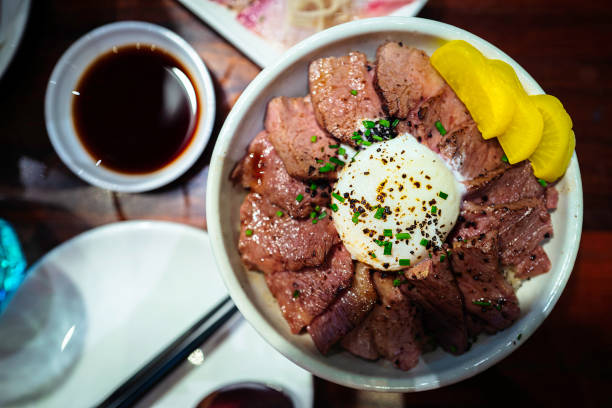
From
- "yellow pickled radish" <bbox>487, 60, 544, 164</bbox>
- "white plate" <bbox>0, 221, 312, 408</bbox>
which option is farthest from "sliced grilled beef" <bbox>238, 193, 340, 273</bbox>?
"yellow pickled radish" <bbox>487, 60, 544, 164</bbox>

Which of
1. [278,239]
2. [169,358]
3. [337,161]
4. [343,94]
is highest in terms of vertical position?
[343,94]

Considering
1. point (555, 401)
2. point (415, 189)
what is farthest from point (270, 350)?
point (555, 401)


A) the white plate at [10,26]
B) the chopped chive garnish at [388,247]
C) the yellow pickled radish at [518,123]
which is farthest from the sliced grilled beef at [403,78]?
the white plate at [10,26]

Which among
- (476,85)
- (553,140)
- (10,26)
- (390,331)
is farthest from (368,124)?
(10,26)

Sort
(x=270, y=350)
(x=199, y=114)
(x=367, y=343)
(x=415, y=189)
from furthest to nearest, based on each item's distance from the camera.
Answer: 1. (x=199, y=114)
2. (x=270, y=350)
3. (x=367, y=343)
4. (x=415, y=189)

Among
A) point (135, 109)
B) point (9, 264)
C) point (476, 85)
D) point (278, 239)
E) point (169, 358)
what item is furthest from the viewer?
point (135, 109)

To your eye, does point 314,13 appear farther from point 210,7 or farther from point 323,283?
point 323,283

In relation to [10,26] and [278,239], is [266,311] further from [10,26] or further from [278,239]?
[10,26]
